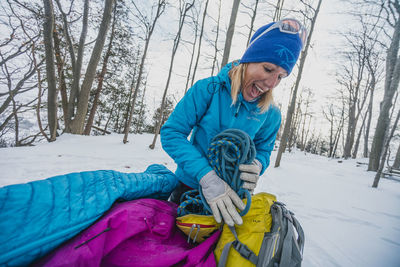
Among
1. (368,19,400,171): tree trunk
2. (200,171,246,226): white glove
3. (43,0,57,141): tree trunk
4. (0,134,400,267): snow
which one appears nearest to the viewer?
(200,171,246,226): white glove

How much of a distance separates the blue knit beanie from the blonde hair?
0.25 ft

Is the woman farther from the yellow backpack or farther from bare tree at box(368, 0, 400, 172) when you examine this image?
bare tree at box(368, 0, 400, 172)

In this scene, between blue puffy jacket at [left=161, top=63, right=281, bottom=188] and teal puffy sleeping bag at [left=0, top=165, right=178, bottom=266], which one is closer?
teal puffy sleeping bag at [left=0, top=165, right=178, bottom=266]

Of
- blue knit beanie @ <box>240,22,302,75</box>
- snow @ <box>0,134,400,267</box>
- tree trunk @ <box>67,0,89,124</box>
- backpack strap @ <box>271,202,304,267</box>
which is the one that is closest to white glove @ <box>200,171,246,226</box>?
backpack strap @ <box>271,202,304,267</box>

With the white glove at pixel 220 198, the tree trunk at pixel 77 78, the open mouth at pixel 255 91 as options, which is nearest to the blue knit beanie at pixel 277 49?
the open mouth at pixel 255 91

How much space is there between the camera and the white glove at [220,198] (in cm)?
87

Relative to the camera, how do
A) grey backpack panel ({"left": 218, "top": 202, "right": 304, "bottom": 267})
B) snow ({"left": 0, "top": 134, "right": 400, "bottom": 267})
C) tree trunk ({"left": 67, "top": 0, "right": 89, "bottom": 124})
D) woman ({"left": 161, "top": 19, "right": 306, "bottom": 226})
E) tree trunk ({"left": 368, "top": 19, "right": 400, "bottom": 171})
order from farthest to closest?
1. tree trunk ({"left": 67, "top": 0, "right": 89, "bottom": 124})
2. tree trunk ({"left": 368, "top": 19, "right": 400, "bottom": 171})
3. snow ({"left": 0, "top": 134, "right": 400, "bottom": 267})
4. woman ({"left": 161, "top": 19, "right": 306, "bottom": 226})
5. grey backpack panel ({"left": 218, "top": 202, "right": 304, "bottom": 267})

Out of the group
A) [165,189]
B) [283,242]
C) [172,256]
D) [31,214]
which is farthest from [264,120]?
[31,214]

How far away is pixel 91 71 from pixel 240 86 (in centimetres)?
709

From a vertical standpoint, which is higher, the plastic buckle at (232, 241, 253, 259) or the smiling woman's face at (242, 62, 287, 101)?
the smiling woman's face at (242, 62, 287, 101)

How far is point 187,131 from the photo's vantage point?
1.11 m

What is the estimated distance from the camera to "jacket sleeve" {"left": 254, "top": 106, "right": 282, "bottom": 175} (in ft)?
4.35

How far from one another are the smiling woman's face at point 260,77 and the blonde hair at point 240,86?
34 millimetres

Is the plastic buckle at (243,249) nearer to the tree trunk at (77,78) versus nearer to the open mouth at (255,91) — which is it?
the open mouth at (255,91)
